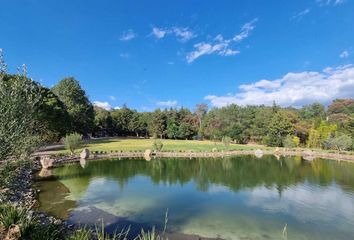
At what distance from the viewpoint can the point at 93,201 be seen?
21188 mm

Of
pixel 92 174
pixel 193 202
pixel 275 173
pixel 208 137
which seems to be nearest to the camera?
pixel 193 202

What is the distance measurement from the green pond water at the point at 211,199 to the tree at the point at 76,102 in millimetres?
37420

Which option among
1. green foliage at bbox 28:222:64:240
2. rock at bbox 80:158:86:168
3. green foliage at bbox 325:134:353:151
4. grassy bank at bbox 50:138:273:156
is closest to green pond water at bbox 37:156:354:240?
rock at bbox 80:158:86:168

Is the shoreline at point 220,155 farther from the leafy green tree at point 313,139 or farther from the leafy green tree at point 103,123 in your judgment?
the leafy green tree at point 103,123

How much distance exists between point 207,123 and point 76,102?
4293 cm

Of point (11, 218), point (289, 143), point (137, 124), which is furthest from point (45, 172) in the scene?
point (137, 124)

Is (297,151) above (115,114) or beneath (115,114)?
beneath

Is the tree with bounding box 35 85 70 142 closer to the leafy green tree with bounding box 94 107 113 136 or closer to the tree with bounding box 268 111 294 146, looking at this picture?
the leafy green tree with bounding box 94 107 113 136

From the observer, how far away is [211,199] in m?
23.0

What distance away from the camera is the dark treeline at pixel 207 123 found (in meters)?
60.2

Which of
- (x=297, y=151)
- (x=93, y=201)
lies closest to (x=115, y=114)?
(x=297, y=151)

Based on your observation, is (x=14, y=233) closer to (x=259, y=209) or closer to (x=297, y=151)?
(x=259, y=209)

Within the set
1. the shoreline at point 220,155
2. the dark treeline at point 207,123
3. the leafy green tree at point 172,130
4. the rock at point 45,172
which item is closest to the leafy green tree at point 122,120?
the dark treeline at point 207,123

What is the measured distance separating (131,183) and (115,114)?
236 ft
